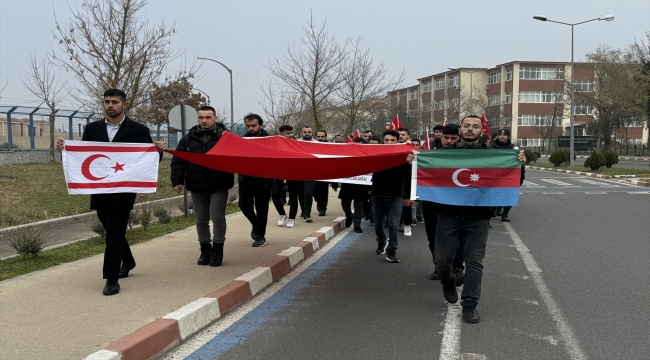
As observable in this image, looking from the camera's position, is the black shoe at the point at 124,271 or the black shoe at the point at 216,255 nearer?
the black shoe at the point at 124,271

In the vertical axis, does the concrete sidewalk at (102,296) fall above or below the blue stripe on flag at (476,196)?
below

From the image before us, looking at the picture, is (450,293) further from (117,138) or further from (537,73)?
(537,73)

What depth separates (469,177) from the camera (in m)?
5.43

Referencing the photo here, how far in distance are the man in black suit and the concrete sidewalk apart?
292 millimetres

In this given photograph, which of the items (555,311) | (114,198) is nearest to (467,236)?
(555,311)

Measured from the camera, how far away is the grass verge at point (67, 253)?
692 cm

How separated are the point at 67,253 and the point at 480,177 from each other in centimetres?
601

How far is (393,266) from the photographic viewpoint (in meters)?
7.79

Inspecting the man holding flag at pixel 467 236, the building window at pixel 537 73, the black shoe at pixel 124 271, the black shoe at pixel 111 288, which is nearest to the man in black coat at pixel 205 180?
the black shoe at pixel 124 271

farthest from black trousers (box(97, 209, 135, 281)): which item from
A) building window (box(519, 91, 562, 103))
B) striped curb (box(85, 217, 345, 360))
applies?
building window (box(519, 91, 562, 103))

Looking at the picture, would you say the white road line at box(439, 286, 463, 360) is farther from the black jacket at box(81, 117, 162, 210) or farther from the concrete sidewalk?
the black jacket at box(81, 117, 162, 210)

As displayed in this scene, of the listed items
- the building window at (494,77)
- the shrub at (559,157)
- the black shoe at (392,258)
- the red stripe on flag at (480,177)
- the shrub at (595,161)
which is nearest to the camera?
the red stripe on flag at (480,177)

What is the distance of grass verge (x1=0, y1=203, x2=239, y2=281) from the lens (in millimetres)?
6918

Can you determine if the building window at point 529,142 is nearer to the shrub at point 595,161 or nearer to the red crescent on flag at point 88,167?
the shrub at point 595,161
